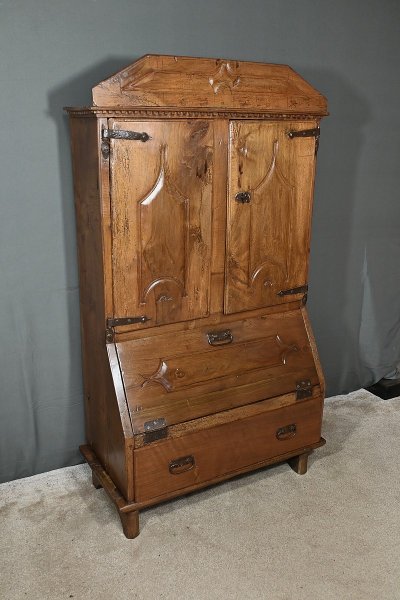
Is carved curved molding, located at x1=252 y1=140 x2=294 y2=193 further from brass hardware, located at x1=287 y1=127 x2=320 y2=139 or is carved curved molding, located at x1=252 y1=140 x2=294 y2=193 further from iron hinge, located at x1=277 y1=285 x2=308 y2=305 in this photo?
iron hinge, located at x1=277 y1=285 x2=308 y2=305

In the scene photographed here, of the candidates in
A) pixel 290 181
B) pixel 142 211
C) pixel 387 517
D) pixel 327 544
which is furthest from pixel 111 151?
pixel 387 517

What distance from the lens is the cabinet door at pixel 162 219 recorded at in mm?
1903

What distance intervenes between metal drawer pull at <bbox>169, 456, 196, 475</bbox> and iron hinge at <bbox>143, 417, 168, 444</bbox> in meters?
0.13

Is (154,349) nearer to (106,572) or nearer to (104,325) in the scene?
(104,325)

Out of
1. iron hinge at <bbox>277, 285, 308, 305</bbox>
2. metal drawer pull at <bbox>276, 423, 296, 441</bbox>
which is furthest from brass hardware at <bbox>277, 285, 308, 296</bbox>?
metal drawer pull at <bbox>276, 423, 296, 441</bbox>

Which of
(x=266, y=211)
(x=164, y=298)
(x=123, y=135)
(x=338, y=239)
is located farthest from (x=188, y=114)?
(x=338, y=239)

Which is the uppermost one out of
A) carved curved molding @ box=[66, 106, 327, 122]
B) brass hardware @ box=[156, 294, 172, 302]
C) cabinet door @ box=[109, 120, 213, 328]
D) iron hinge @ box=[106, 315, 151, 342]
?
carved curved molding @ box=[66, 106, 327, 122]

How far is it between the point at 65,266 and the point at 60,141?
1.63 ft

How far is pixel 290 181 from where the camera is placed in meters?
2.23

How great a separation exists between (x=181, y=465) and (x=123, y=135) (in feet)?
3.99

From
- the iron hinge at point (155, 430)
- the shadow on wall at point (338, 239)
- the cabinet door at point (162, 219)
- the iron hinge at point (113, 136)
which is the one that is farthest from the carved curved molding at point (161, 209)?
the shadow on wall at point (338, 239)

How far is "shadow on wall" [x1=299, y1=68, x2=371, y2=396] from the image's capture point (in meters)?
2.83

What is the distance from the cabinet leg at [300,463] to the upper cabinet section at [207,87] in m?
1.46

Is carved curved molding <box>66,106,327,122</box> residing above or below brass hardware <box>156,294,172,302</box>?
above
